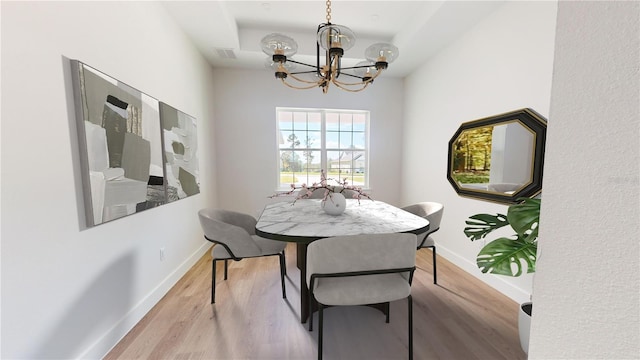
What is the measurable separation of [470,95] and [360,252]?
7.61ft

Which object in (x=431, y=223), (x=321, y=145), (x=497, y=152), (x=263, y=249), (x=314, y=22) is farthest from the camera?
(x=321, y=145)

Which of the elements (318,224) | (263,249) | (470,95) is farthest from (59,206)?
(470,95)

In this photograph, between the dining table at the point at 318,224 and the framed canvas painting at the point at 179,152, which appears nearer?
the dining table at the point at 318,224

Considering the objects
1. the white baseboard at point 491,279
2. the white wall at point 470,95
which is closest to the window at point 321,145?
the white wall at point 470,95

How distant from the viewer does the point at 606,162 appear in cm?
38

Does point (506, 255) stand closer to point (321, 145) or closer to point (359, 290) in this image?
point (359, 290)

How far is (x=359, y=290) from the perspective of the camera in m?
1.38

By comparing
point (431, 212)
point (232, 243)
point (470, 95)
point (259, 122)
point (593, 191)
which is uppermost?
point (470, 95)

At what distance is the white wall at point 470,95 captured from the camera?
192 cm

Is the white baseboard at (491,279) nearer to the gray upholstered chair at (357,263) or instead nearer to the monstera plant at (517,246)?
the monstera plant at (517,246)

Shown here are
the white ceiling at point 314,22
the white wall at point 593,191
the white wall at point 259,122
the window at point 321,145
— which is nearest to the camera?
the white wall at point 593,191

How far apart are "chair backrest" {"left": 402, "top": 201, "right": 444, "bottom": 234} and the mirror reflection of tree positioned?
570mm

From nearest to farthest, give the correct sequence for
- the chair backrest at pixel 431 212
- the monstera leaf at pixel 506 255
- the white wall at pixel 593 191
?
the white wall at pixel 593 191 → the monstera leaf at pixel 506 255 → the chair backrest at pixel 431 212

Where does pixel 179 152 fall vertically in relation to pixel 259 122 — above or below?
below
